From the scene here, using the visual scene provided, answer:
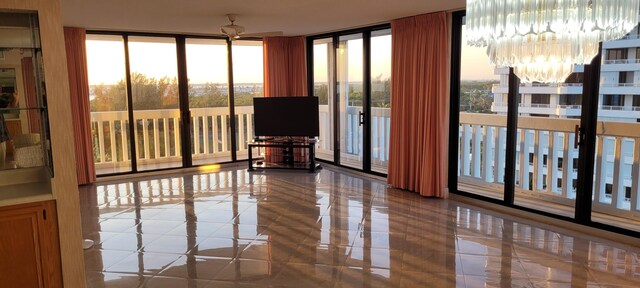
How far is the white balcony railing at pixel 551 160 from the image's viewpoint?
4484 mm

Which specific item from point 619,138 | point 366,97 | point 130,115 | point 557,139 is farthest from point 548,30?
point 130,115

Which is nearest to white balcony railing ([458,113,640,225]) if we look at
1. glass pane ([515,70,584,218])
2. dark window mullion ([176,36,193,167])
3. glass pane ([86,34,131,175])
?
Answer: glass pane ([515,70,584,218])

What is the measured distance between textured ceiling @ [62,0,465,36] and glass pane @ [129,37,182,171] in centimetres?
50

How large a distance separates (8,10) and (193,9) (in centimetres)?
246

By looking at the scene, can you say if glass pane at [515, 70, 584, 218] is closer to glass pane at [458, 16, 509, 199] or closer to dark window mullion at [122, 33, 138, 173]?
glass pane at [458, 16, 509, 199]

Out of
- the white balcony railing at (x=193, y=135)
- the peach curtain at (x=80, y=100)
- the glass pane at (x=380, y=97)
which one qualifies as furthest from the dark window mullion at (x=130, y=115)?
the glass pane at (x=380, y=97)

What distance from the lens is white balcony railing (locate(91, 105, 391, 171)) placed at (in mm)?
7031

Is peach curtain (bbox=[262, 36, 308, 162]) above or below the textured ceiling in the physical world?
below

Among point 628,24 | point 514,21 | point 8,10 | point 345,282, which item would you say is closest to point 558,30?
point 514,21

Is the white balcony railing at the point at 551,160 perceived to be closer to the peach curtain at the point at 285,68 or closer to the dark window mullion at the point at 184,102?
the peach curtain at the point at 285,68

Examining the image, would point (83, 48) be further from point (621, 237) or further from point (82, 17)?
point (621, 237)

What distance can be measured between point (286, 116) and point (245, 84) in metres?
1.35

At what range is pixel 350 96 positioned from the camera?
7.30 m

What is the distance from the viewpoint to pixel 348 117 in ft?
24.4
